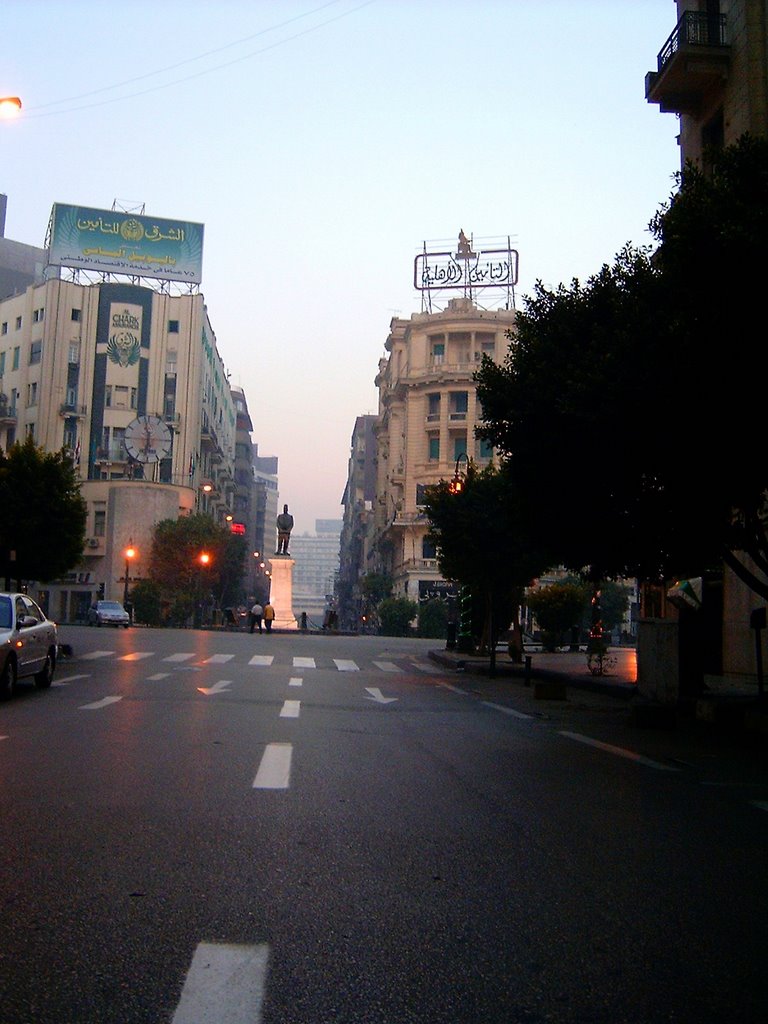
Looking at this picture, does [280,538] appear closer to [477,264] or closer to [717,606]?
[477,264]

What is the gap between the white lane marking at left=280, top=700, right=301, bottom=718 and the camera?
14.4m

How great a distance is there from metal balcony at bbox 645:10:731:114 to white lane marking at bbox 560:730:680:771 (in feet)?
60.6

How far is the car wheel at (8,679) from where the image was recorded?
50.1 ft

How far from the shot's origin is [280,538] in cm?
6116

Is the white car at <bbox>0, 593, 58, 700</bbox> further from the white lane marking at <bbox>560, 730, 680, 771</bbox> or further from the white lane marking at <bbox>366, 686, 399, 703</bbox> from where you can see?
the white lane marking at <bbox>560, 730, 680, 771</bbox>

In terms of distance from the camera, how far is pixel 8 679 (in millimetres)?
15461

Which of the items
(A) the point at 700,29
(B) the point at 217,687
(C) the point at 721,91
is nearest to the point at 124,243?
(A) the point at 700,29

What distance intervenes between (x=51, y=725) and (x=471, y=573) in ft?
75.6

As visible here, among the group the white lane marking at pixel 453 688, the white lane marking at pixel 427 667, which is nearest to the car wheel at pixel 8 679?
the white lane marking at pixel 453 688

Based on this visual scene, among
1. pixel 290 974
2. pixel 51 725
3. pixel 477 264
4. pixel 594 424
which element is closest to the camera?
pixel 290 974

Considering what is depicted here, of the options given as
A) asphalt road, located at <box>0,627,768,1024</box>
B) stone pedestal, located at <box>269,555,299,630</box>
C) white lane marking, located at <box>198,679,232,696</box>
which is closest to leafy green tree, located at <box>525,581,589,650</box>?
white lane marking, located at <box>198,679,232,696</box>

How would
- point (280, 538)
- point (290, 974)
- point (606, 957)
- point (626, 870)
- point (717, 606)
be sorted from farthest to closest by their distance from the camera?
point (280, 538), point (717, 606), point (626, 870), point (606, 957), point (290, 974)

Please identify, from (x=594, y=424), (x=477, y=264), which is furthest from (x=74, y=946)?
(x=477, y=264)

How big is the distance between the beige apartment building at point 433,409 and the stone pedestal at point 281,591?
69.1ft
